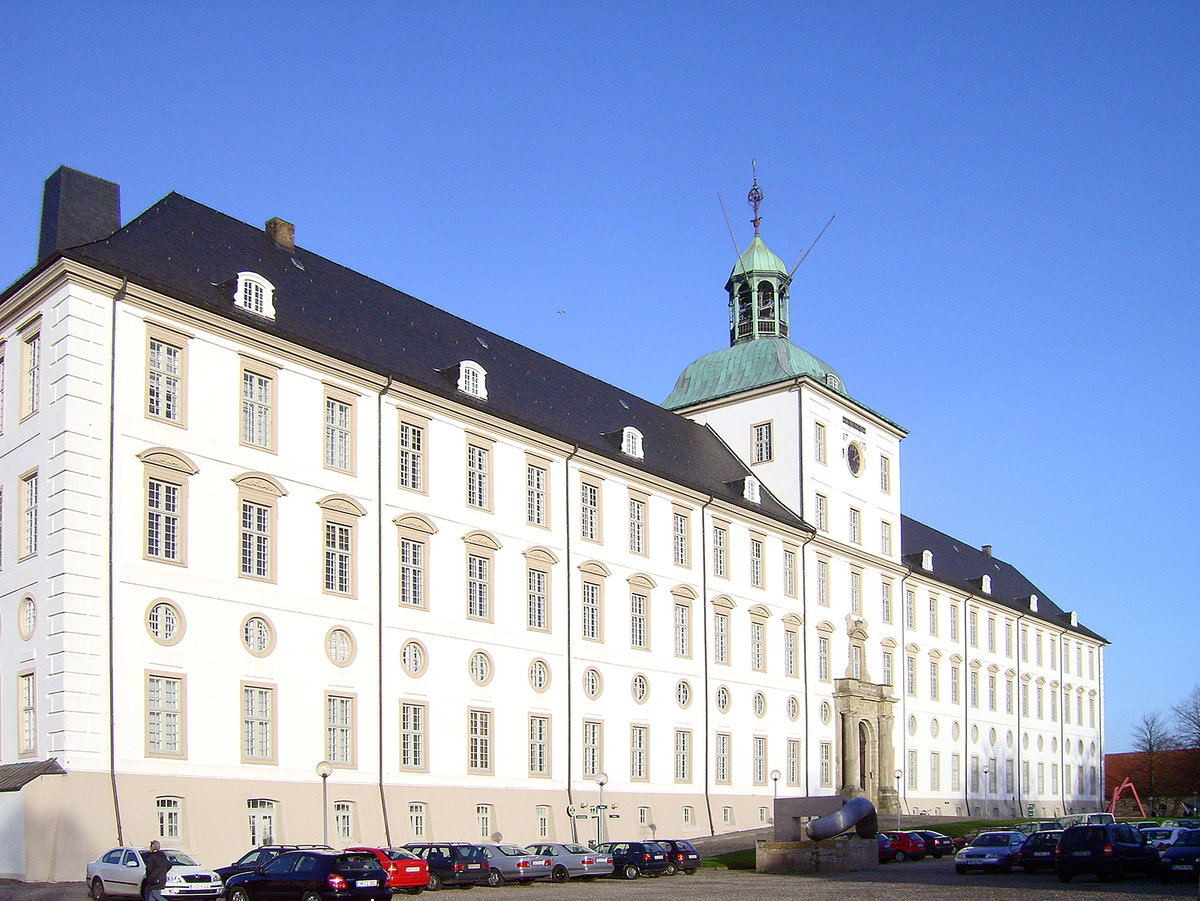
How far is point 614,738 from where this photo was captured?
4522 centimetres

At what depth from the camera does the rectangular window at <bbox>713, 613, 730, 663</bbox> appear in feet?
168

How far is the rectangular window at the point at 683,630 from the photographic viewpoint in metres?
49.1

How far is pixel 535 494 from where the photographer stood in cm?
4359

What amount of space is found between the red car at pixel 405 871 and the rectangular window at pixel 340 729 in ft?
20.0

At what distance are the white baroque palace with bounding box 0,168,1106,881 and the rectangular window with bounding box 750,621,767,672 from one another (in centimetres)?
38

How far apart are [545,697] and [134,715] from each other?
48.0 feet

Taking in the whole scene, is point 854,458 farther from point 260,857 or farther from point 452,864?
point 260,857

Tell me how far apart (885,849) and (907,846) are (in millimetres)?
1125

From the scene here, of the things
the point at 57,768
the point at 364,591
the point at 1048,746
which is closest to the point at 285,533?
the point at 364,591

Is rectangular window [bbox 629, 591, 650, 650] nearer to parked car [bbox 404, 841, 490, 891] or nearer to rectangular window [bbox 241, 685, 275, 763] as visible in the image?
parked car [bbox 404, 841, 490, 891]

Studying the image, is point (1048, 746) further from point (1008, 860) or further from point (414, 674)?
point (414, 674)

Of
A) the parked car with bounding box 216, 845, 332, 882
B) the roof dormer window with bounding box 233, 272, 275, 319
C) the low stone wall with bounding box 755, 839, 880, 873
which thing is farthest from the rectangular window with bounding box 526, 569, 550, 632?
the parked car with bounding box 216, 845, 332, 882

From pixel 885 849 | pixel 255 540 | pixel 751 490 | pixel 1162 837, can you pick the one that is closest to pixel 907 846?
pixel 885 849

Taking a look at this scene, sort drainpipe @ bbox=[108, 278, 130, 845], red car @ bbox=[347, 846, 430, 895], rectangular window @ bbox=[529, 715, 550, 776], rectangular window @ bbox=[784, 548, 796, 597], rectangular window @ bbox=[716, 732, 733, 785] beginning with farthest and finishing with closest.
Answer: rectangular window @ bbox=[784, 548, 796, 597] → rectangular window @ bbox=[716, 732, 733, 785] → rectangular window @ bbox=[529, 715, 550, 776] → drainpipe @ bbox=[108, 278, 130, 845] → red car @ bbox=[347, 846, 430, 895]
